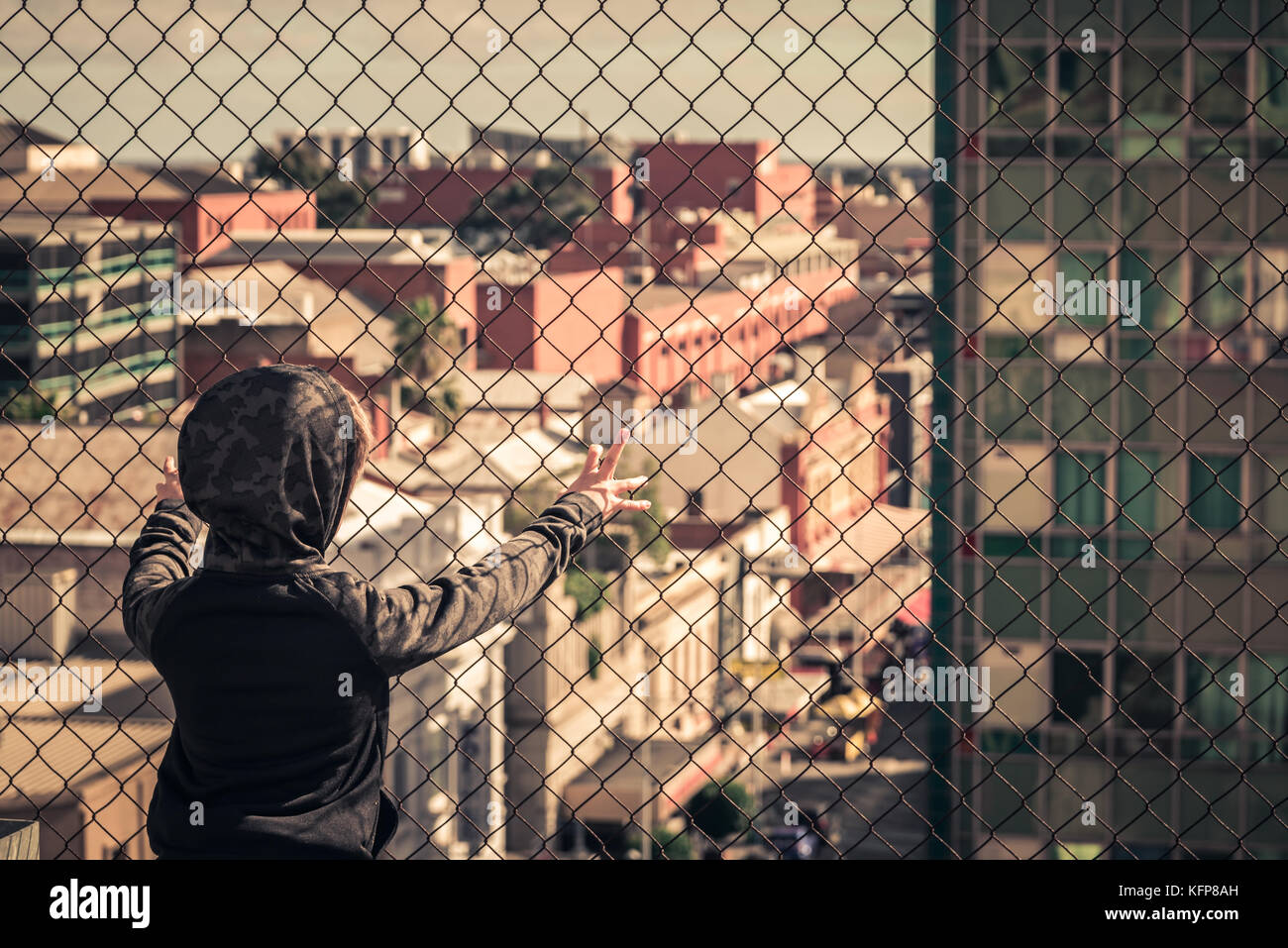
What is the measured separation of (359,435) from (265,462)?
5.9 inches

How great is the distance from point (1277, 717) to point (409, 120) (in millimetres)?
20302

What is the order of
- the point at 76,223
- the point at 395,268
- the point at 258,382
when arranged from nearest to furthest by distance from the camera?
the point at 258,382 < the point at 76,223 < the point at 395,268

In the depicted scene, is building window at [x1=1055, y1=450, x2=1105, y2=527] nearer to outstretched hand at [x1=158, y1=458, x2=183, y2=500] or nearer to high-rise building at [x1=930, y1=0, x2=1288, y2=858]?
high-rise building at [x1=930, y1=0, x2=1288, y2=858]

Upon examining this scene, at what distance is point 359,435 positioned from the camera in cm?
224

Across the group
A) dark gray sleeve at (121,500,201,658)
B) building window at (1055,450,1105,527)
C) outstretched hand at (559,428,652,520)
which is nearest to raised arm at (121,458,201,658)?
dark gray sleeve at (121,500,201,658)

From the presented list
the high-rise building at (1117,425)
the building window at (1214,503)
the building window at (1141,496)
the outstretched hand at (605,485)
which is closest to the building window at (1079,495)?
the high-rise building at (1117,425)

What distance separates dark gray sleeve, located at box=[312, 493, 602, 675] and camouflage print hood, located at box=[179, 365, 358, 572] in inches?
3.4

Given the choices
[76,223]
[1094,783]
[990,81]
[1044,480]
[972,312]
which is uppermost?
[76,223]

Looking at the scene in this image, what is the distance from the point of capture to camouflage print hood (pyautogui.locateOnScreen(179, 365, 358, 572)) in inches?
85.0

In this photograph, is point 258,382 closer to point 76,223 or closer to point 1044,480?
point 1044,480

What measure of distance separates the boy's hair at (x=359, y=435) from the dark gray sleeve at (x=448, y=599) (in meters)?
0.17

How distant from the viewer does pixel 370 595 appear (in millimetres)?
2182
